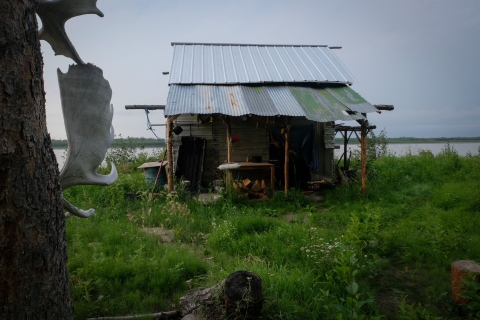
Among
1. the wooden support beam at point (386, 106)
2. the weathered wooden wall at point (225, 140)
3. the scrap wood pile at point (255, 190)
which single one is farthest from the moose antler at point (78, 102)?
the wooden support beam at point (386, 106)

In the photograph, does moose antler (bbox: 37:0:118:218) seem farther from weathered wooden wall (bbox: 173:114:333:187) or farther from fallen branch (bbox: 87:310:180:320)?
weathered wooden wall (bbox: 173:114:333:187)

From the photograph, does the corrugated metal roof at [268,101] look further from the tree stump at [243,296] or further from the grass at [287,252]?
the tree stump at [243,296]

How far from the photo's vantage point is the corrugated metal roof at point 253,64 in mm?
9609

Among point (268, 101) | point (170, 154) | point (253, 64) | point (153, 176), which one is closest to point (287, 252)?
point (170, 154)

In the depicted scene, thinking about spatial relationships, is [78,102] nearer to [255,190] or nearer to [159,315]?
[159,315]

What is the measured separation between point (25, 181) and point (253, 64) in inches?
384

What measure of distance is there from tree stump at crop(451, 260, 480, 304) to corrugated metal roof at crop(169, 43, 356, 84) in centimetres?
717

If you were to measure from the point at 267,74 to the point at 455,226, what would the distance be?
259 inches

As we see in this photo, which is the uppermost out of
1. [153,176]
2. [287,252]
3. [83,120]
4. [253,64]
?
[253,64]

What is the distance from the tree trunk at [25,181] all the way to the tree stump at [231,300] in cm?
147

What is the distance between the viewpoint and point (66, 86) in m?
1.94

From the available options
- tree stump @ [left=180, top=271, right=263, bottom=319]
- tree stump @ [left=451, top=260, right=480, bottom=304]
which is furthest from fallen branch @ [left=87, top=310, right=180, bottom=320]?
tree stump @ [left=451, top=260, right=480, bottom=304]

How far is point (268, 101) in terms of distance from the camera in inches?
337

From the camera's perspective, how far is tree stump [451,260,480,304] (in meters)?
3.27
